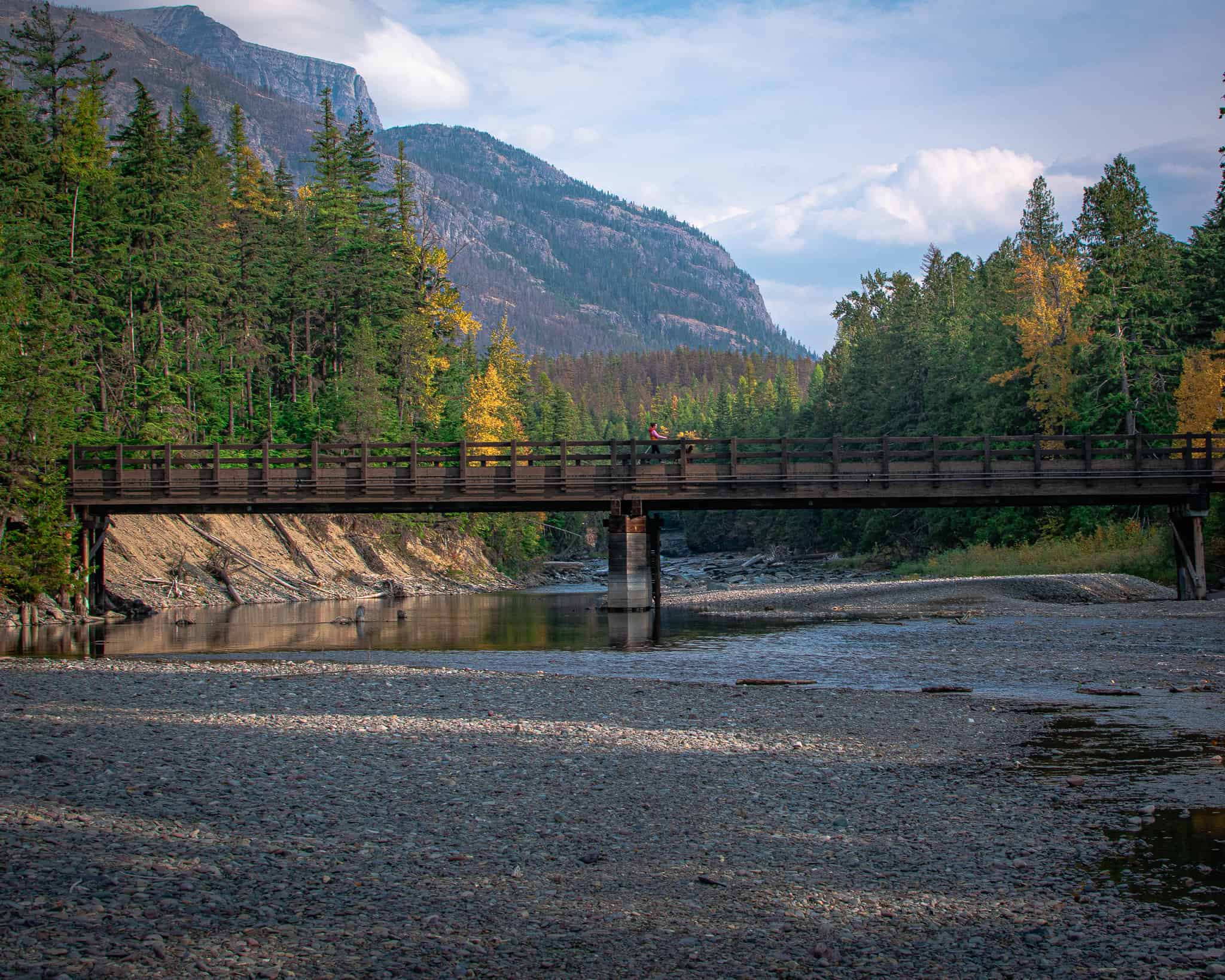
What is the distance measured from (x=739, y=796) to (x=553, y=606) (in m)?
33.8

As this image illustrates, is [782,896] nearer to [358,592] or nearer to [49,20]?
[358,592]

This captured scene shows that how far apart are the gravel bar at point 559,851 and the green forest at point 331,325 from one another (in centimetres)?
2517

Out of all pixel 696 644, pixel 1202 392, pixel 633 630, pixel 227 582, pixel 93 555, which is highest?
pixel 1202 392

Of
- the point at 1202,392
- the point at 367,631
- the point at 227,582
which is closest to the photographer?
the point at 367,631

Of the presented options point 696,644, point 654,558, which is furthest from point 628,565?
point 696,644

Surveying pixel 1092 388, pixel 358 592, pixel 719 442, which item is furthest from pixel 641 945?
pixel 1092 388

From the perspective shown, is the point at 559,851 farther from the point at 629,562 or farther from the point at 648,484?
the point at 629,562

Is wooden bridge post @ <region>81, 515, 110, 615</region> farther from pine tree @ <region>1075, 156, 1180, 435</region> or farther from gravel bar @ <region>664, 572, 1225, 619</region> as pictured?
pine tree @ <region>1075, 156, 1180, 435</region>

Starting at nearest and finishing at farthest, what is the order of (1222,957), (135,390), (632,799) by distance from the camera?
1. (1222,957)
2. (632,799)
3. (135,390)

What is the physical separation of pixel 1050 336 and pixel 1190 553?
795 inches

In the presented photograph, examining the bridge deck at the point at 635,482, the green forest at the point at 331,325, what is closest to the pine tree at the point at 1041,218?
the green forest at the point at 331,325

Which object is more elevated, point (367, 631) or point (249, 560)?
point (249, 560)

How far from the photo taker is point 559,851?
25.8 ft

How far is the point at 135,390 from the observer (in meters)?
47.3
